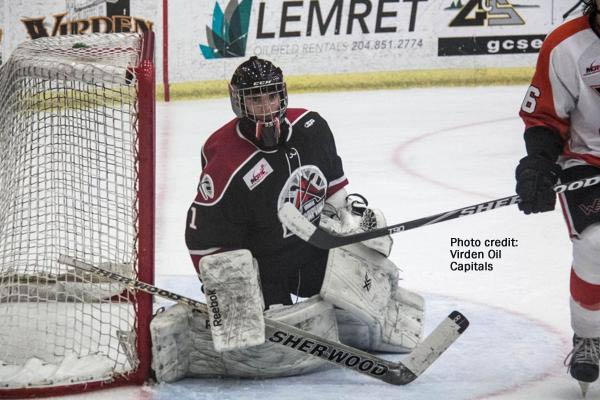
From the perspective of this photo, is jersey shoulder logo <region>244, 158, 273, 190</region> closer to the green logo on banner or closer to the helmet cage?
the helmet cage

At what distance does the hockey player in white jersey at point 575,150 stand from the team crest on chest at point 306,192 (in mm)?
552

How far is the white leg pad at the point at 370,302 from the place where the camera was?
2.83 m

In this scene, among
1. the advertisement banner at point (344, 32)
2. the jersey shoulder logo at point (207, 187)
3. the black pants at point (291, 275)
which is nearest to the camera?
the jersey shoulder logo at point (207, 187)

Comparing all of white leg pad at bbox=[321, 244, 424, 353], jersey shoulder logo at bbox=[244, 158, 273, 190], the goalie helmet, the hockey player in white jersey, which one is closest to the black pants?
white leg pad at bbox=[321, 244, 424, 353]

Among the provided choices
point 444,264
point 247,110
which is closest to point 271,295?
point 247,110

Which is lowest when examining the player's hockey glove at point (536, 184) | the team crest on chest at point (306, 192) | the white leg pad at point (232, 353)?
the white leg pad at point (232, 353)

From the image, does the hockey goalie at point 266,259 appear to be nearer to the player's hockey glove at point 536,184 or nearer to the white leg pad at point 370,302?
the white leg pad at point 370,302

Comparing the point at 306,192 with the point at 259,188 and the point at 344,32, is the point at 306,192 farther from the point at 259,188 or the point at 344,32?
the point at 344,32

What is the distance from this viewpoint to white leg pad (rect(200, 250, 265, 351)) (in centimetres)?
262

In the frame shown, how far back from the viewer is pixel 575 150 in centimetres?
267

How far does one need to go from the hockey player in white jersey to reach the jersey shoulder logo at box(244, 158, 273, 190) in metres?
0.60

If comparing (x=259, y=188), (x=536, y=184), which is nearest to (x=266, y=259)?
(x=259, y=188)

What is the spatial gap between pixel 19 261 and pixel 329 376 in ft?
3.16

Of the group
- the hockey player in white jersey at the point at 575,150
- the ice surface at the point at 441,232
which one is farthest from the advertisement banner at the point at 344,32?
the hockey player in white jersey at the point at 575,150
